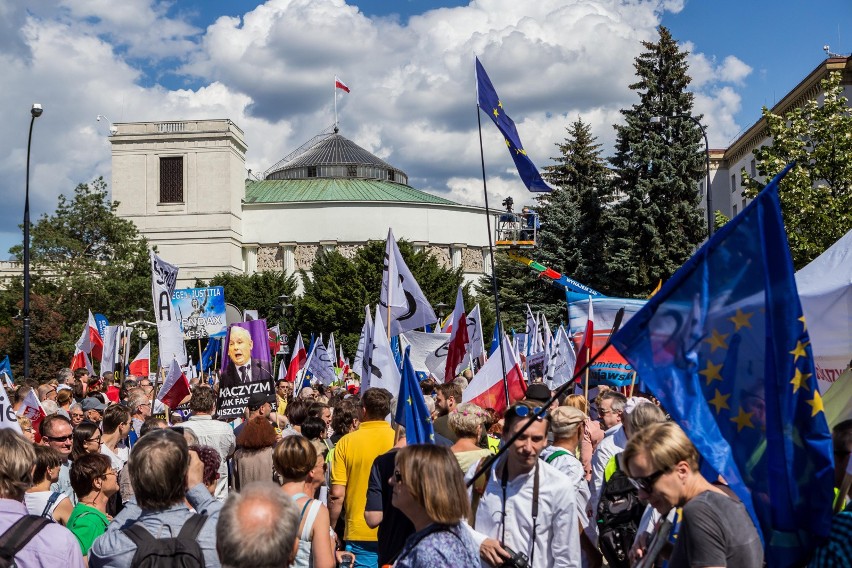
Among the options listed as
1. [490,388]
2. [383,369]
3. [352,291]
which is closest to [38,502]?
[383,369]

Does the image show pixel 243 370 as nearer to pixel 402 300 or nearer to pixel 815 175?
pixel 402 300

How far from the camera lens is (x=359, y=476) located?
6.96 m

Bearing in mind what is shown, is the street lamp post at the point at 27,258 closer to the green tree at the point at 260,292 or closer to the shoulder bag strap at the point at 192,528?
the shoulder bag strap at the point at 192,528

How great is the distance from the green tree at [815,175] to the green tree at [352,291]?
151ft

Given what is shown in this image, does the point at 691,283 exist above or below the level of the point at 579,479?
above

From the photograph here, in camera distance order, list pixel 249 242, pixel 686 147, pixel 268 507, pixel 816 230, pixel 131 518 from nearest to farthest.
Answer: pixel 268 507 < pixel 131 518 < pixel 816 230 < pixel 686 147 < pixel 249 242

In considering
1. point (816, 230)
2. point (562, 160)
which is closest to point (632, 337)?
point (816, 230)

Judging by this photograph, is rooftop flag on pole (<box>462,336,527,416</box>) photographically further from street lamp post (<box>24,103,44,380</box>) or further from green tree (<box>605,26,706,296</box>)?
green tree (<box>605,26,706,296</box>)

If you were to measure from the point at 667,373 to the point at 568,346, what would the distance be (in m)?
12.3

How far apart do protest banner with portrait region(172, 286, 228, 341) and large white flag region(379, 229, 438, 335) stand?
972 centimetres

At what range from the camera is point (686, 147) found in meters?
42.8

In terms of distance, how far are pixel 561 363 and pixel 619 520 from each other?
1117 centimetres

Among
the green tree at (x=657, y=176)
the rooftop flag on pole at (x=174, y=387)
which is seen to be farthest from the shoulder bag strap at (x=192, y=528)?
the green tree at (x=657, y=176)

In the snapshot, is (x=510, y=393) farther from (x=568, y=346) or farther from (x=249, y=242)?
(x=249, y=242)
